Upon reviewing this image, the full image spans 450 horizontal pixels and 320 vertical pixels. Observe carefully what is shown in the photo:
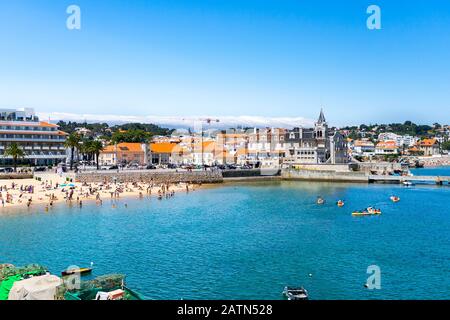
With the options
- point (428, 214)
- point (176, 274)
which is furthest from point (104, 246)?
point (428, 214)

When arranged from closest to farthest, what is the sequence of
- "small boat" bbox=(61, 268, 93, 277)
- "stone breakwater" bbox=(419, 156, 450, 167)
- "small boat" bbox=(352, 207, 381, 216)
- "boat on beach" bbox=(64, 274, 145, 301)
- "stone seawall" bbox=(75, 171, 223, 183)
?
"boat on beach" bbox=(64, 274, 145, 301) < "small boat" bbox=(61, 268, 93, 277) < "small boat" bbox=(352, 207, 381, 216) < "stone seawall" bbox=(75, 171, 223, 183) < "stone breakwater" bbox=(419, 156, 450, 167)

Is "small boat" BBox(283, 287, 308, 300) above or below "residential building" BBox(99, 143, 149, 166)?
below

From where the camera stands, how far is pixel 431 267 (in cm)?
2628

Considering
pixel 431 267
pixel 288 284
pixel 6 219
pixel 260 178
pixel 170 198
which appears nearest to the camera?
pixel 288 284

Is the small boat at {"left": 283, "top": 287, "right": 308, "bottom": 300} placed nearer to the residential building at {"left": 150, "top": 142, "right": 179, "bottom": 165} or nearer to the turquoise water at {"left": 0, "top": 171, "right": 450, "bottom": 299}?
the turquoise water at {"left": 0, "top": 171, "right": 450, "bottom": 299}

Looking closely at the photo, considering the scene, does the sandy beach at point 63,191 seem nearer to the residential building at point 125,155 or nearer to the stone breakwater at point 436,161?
the residential building at point 125,155

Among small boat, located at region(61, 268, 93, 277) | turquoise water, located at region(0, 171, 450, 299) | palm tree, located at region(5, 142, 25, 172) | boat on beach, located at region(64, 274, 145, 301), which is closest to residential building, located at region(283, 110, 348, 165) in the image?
turquoise water, located at region(0, 171, 450, 299)

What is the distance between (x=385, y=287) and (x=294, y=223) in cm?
1792

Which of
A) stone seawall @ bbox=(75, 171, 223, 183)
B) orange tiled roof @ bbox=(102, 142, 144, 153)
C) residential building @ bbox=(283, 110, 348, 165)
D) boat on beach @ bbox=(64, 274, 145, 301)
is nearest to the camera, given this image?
boat on beach @ bbox=(64, 274, 145, 301)

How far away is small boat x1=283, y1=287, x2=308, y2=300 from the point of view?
1969 cm

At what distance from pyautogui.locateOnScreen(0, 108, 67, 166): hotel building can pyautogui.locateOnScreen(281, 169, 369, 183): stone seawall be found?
43.1 meters

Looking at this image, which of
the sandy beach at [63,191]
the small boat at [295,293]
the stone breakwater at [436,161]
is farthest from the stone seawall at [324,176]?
the stone breakwater at [436,161]

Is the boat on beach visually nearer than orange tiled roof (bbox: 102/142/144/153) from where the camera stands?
Yes

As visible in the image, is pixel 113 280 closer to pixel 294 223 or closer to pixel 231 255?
pixel 231 255
